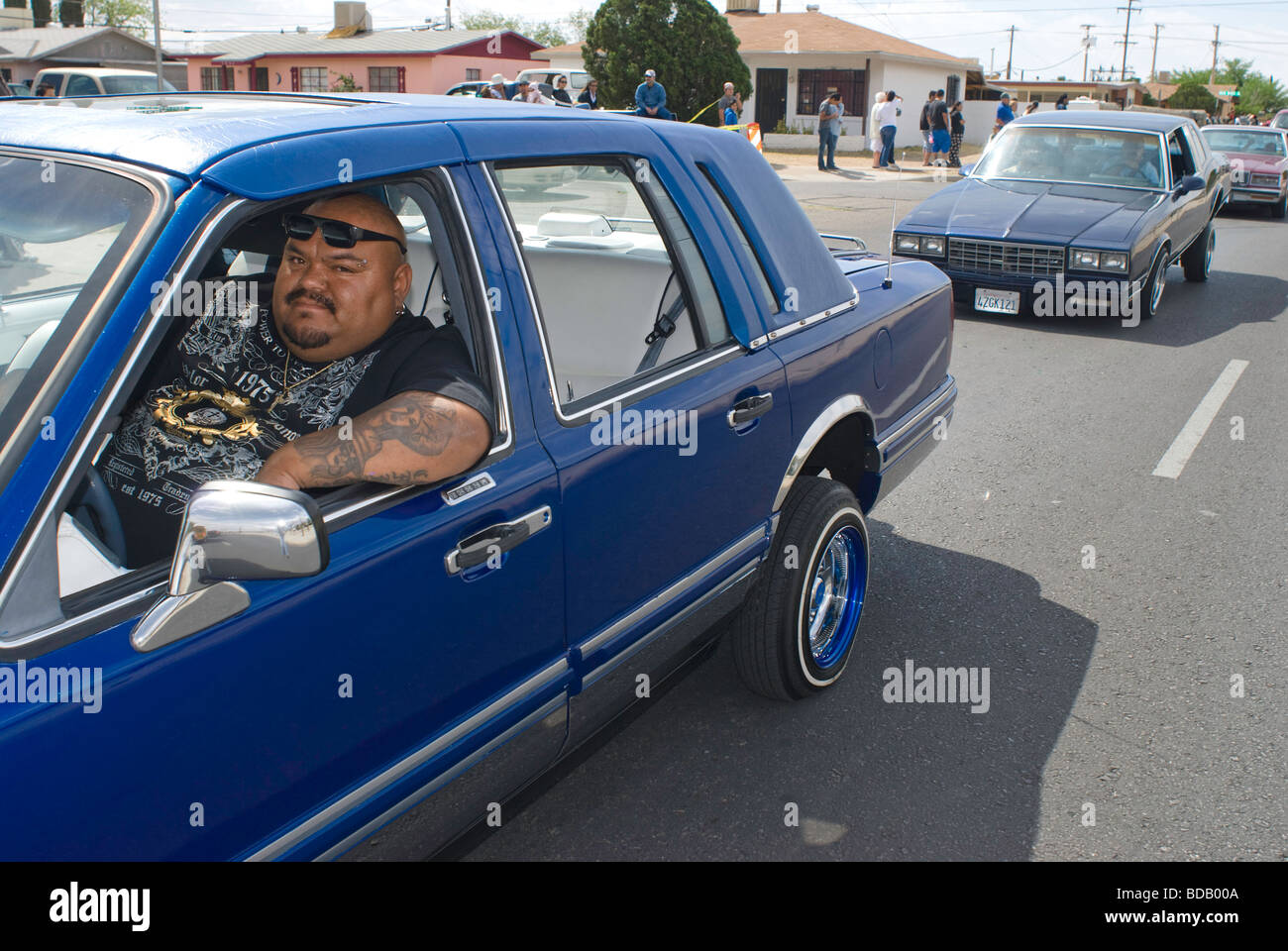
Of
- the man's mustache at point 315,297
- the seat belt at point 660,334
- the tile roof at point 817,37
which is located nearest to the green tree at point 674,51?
the tile roof at point 817,37

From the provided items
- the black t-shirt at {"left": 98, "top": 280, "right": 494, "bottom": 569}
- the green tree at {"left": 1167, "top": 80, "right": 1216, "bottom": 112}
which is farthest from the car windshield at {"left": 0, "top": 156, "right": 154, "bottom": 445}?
the green tree at {"left": 1167, "top": 80, "right": 1216, "bottom": 112}

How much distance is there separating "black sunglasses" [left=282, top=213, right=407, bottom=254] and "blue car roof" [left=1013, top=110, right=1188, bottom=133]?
10182mm

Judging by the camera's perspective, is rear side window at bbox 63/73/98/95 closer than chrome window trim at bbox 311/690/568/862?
No

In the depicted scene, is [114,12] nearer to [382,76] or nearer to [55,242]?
[382,76]

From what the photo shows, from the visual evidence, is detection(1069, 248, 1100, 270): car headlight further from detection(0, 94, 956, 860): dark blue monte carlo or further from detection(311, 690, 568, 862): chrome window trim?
detection(311, 690, 568, 862): chrome window trim

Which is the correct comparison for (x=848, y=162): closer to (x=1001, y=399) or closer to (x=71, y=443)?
(x=1001, y=399)

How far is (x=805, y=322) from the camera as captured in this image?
133 inches

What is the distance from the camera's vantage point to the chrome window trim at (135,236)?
1619 mm

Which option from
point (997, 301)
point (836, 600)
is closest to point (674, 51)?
point (997, 301)

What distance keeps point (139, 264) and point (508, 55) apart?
2105 inches

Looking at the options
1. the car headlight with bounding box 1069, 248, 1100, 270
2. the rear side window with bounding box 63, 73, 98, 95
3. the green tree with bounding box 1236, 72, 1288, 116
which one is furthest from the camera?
the green tree with bounding box 1236, 72, 1288, 116

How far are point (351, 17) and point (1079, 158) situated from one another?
5142 cm

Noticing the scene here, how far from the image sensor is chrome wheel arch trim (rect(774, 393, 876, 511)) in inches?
130
